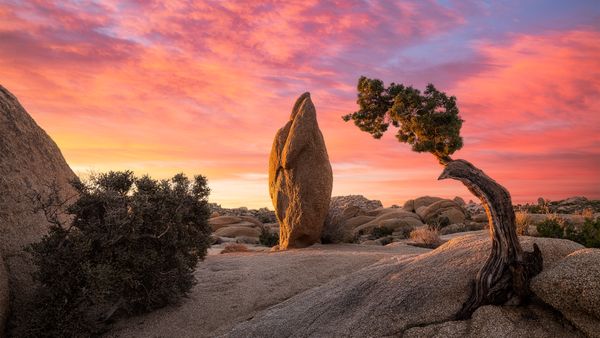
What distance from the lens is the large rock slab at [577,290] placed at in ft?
24.2

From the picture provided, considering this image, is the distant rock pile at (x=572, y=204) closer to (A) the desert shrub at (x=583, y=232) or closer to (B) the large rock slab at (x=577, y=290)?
(A) the desert shrub at (x=583, y=232)

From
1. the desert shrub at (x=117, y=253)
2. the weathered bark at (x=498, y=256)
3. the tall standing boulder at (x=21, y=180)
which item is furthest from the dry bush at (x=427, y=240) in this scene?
the tall standing boulder at (x=21, y=180)

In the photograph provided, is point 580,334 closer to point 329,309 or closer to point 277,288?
point 329,309

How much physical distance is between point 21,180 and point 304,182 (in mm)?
9780

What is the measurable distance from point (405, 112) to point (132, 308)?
8.01m

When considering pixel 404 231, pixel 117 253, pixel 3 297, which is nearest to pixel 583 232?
pixel 117 253

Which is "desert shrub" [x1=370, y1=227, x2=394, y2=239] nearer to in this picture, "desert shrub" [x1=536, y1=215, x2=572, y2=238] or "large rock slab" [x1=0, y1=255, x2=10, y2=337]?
"desert shrub" [x1=536, y1=215, x2=572, y2=238]

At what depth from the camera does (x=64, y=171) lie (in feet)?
49.2

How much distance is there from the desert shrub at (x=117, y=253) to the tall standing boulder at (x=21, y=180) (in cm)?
66

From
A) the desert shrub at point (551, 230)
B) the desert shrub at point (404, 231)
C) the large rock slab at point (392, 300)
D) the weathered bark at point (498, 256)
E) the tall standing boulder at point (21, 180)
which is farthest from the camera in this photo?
the desert shrub at point (404, 231)

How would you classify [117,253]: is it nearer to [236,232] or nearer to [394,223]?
[236,232]

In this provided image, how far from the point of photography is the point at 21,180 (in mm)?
12758

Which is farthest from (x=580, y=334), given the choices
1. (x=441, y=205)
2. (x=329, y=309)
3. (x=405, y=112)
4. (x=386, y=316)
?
(x=441, y=205)

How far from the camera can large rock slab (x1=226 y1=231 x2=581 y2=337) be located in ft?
27.8
